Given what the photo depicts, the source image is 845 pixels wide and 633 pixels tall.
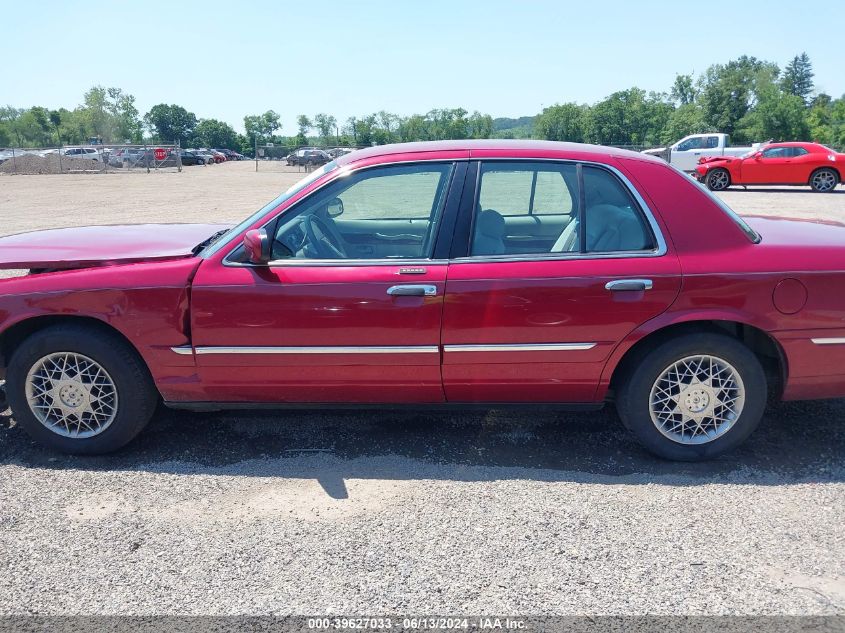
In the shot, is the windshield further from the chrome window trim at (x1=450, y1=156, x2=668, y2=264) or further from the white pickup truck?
the white pickup truck

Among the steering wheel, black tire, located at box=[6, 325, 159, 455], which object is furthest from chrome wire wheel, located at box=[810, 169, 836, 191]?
black tire, located at box=[6, 325, 159, 455]

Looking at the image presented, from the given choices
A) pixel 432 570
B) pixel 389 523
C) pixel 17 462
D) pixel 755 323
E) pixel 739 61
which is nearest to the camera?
pixel 432 570

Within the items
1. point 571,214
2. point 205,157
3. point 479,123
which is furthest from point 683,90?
point 571,214

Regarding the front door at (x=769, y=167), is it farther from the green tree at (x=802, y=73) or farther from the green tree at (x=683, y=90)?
the green tree at (x=802, y=73)

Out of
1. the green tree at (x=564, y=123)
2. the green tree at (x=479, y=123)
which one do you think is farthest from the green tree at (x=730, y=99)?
the green tree at (x=479, y=123)

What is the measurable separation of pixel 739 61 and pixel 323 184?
9855 cm

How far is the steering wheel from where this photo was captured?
3.90 meters

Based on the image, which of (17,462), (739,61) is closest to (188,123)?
(739,61)

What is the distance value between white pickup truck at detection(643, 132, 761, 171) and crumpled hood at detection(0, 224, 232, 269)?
25519mm

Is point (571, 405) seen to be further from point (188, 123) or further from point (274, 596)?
point (188, 123)

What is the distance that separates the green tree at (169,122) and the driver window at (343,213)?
406ft

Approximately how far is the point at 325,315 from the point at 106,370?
4.19 feet

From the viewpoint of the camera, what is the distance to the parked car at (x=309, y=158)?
4769 cm

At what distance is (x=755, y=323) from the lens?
3.67 metres
